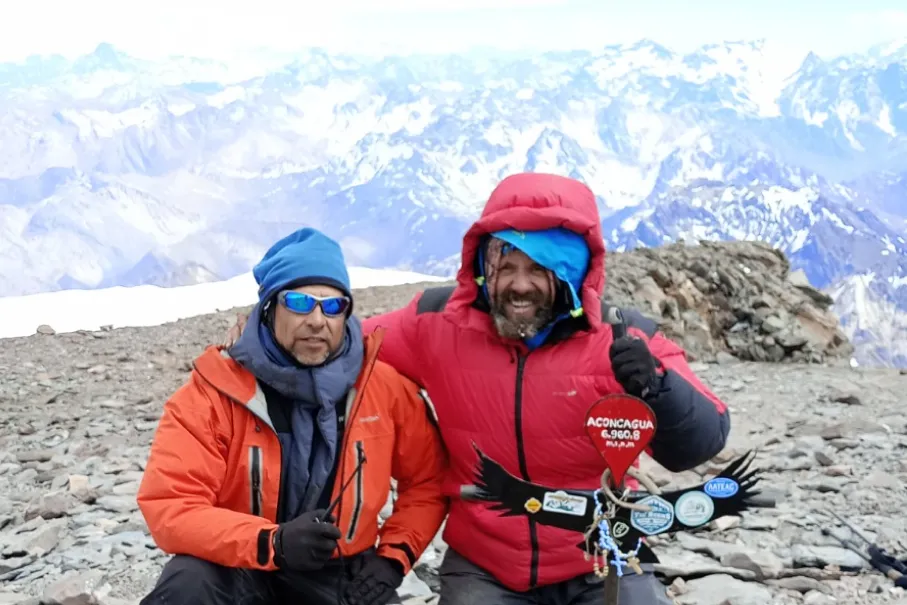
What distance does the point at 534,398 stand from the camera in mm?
3562

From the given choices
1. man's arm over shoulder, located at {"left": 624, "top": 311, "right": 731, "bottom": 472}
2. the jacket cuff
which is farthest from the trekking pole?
the jacket cuff

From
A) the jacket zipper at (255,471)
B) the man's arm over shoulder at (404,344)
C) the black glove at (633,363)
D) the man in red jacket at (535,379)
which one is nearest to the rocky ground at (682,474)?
the man in red jacket at (535,379)

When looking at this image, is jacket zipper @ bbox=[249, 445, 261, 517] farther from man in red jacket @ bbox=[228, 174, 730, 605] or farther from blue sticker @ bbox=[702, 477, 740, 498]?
blue sticker @ bbox=[702, 477, 740, 498]

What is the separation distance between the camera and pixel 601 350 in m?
3.62

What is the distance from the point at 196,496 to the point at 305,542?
1.70 ft

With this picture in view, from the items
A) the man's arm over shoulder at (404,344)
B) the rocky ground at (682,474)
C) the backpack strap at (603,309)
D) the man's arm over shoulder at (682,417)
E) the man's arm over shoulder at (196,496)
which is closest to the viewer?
the man's arm over shoulder at (682,417)

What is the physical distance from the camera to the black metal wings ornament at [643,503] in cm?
275

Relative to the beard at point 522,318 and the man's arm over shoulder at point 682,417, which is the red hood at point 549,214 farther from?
the man's arm over shoulder at point 682,417

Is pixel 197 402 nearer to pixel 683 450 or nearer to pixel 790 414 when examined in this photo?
pixel 683 450

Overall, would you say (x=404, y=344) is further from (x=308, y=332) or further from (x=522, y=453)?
(x=522, y=453)

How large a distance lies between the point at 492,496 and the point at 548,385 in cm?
74

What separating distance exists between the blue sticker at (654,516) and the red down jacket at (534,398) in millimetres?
648

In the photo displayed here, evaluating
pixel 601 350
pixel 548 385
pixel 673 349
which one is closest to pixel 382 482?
pixel 548 385

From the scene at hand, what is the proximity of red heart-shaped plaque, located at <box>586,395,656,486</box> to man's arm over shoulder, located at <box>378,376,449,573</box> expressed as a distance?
1222 millimetres
